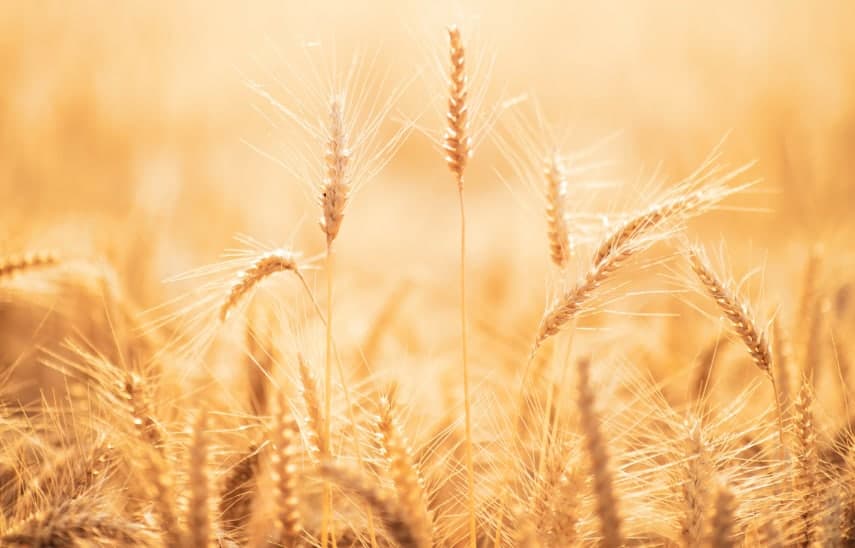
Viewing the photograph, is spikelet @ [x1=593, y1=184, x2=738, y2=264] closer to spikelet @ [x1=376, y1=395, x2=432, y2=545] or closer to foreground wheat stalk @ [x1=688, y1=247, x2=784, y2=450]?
foreground wheat stalk @ [x1=688, y1=247, x2=784, y2=450]

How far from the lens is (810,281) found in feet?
5.00

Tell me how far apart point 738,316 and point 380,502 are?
0.65 meters

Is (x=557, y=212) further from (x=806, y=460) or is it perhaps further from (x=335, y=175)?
(x=806, y=460)

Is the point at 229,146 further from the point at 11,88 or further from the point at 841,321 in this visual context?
the point at 841,321

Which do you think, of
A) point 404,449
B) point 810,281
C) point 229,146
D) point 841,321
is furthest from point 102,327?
point 229,146

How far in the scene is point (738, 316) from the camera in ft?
3.33

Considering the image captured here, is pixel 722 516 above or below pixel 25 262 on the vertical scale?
below

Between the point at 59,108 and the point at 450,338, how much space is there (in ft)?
10.9

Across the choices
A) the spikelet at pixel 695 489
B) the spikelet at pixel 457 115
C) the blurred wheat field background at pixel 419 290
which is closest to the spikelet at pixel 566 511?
the blurred wheat field background at pixel 419 290

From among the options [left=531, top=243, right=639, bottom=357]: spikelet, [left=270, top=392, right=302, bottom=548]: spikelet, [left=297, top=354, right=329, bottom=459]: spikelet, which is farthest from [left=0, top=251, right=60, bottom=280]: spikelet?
[left=531, top=243, right=639, bottom=357]: spikelet

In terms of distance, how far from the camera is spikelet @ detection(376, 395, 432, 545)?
823mm

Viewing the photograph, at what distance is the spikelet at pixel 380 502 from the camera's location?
0.68 metres

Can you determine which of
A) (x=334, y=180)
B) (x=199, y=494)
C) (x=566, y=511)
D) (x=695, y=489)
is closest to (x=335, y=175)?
(x=334, y=180)

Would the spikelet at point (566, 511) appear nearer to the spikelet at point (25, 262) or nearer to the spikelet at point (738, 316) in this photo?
the spikelet at point (738, 316)
